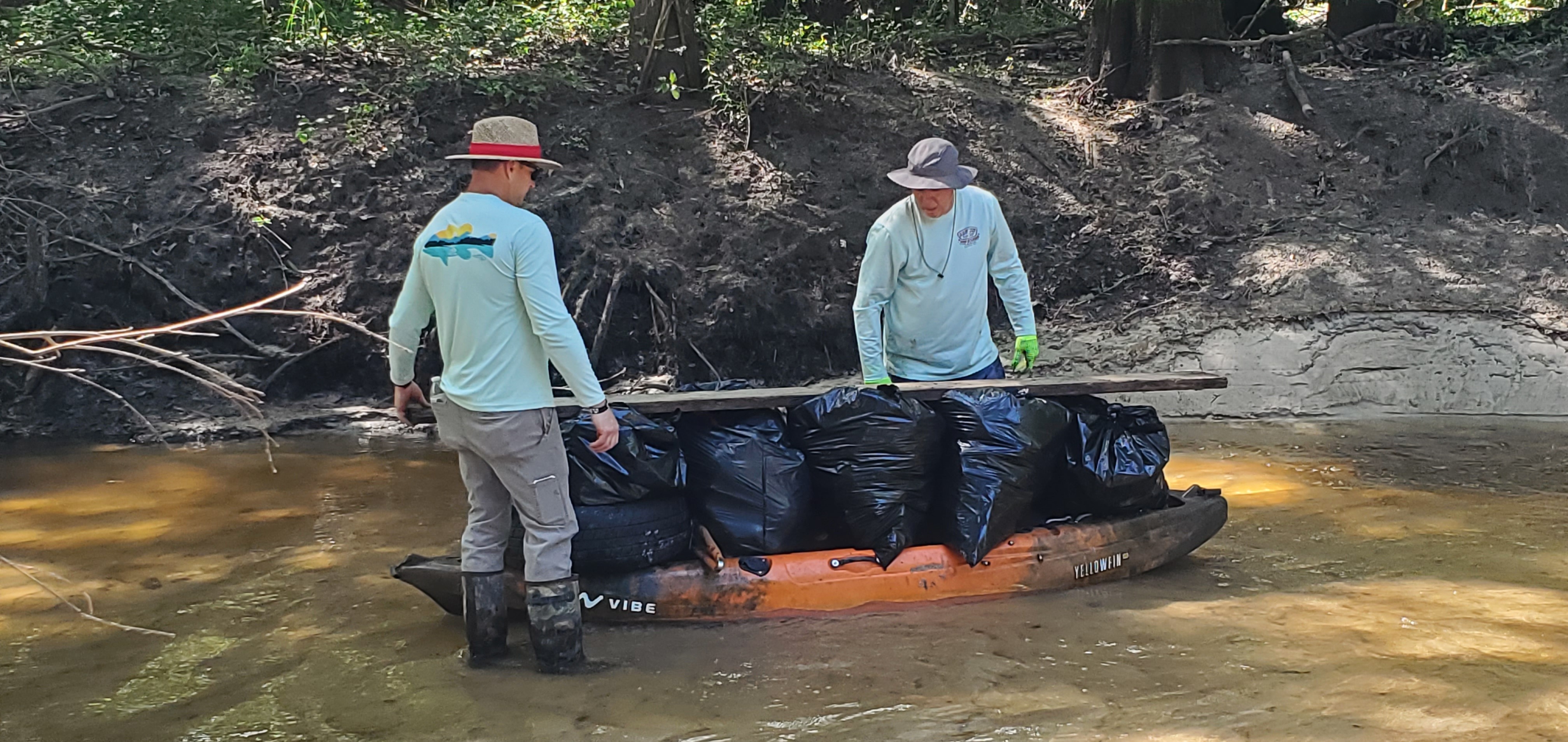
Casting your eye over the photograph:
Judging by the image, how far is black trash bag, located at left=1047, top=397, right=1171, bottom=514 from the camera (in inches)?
200

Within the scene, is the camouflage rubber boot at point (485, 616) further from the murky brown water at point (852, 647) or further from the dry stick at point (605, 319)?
the dry stick at point (605, 319)

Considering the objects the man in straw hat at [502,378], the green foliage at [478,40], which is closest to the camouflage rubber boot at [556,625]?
the man in straw hat at [502,378]

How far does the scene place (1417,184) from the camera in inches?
430

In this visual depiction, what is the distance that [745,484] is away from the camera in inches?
187

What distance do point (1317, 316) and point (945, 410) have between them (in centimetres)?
554

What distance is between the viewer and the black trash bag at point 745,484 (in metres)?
4.76

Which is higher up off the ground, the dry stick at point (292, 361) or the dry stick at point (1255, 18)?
the dry stick at point (1255, 18)

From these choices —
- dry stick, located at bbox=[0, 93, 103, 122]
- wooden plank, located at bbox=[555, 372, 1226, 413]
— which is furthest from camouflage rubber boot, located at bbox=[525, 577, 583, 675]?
dry stick, located at bbox=[0, 93, 103, 122]

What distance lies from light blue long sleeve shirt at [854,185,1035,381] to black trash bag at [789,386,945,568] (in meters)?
0.43

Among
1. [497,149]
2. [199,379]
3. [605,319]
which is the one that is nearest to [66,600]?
[199,379]

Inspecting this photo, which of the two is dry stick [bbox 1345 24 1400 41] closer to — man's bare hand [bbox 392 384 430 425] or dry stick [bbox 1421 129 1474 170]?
dry stick [bbox 1421 129 1474 170]

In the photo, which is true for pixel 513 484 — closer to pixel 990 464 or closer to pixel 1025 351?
pixel 990 464

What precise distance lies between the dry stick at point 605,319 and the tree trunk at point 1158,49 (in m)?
5.49

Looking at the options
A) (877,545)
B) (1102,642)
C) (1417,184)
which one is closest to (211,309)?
(877,545)
